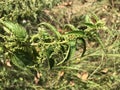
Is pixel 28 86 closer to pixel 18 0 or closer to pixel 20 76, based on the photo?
pixel 20 76

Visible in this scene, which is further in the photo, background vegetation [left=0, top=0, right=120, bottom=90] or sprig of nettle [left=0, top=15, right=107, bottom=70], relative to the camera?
background vegetation [left=0, top=0, right=120, bottom=90]

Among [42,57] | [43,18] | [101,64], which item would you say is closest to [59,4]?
[43,18]

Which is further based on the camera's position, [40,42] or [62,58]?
[62,58]

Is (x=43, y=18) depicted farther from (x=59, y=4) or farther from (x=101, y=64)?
(x=101, y=64)

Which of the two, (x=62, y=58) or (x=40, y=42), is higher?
(x=40, y=42)

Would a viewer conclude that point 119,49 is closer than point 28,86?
No

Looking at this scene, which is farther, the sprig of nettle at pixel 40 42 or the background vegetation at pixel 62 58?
the background vegetation at pixel 62 58

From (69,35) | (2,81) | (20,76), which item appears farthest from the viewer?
(20,76)

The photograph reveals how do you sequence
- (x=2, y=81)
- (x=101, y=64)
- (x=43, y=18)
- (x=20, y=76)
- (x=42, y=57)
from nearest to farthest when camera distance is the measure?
1. (x=42, y=57)
2. (x=2, y=81)
3. (x=20, y=76)
4. (x=101, y=64)
5. (x=43, y=18)

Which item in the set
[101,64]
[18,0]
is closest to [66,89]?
[101,64]

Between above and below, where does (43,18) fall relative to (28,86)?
above

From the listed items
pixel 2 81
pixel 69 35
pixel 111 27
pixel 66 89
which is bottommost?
pixel 66 89
